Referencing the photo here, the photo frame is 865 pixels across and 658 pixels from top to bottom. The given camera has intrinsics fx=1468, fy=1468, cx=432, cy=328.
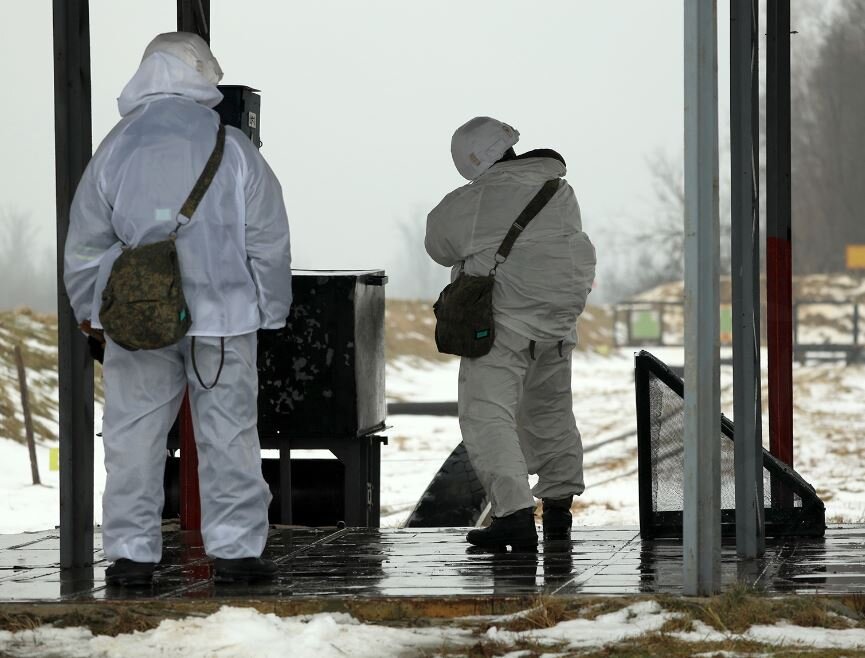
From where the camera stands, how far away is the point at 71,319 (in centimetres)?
451

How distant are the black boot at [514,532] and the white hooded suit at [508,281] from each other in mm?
26

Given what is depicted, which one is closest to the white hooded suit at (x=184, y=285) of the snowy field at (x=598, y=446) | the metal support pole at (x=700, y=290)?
the metal support pole at (x=700, y=290)

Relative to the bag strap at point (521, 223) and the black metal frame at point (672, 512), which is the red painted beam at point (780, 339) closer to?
the black metal frame at point (672, 512)

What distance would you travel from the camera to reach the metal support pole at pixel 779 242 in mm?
5949

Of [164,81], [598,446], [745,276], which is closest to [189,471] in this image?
[164,81]

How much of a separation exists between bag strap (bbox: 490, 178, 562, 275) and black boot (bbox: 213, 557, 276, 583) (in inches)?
51.5

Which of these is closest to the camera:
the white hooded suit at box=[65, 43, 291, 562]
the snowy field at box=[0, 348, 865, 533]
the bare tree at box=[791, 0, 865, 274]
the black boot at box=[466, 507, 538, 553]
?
the white hooded suit at box=[65, 43, 291, 562]

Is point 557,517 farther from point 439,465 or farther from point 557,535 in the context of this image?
point 439,465

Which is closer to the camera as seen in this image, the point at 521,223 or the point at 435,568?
the point at 435,568

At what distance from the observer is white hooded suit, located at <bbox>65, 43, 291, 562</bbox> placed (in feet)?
13.4

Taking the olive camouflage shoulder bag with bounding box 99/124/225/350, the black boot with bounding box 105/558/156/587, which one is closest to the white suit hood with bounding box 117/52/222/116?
the olive camouflage shoulder bag with bounding box 99/124/225/350

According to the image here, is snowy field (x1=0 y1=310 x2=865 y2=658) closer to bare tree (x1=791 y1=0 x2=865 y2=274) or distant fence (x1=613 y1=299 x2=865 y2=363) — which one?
distant fence (x1=613 y1=299 x2=865 y2=363)

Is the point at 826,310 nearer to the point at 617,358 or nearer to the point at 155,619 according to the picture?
the point at 617,358

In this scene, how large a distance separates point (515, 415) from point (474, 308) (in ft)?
1.54
